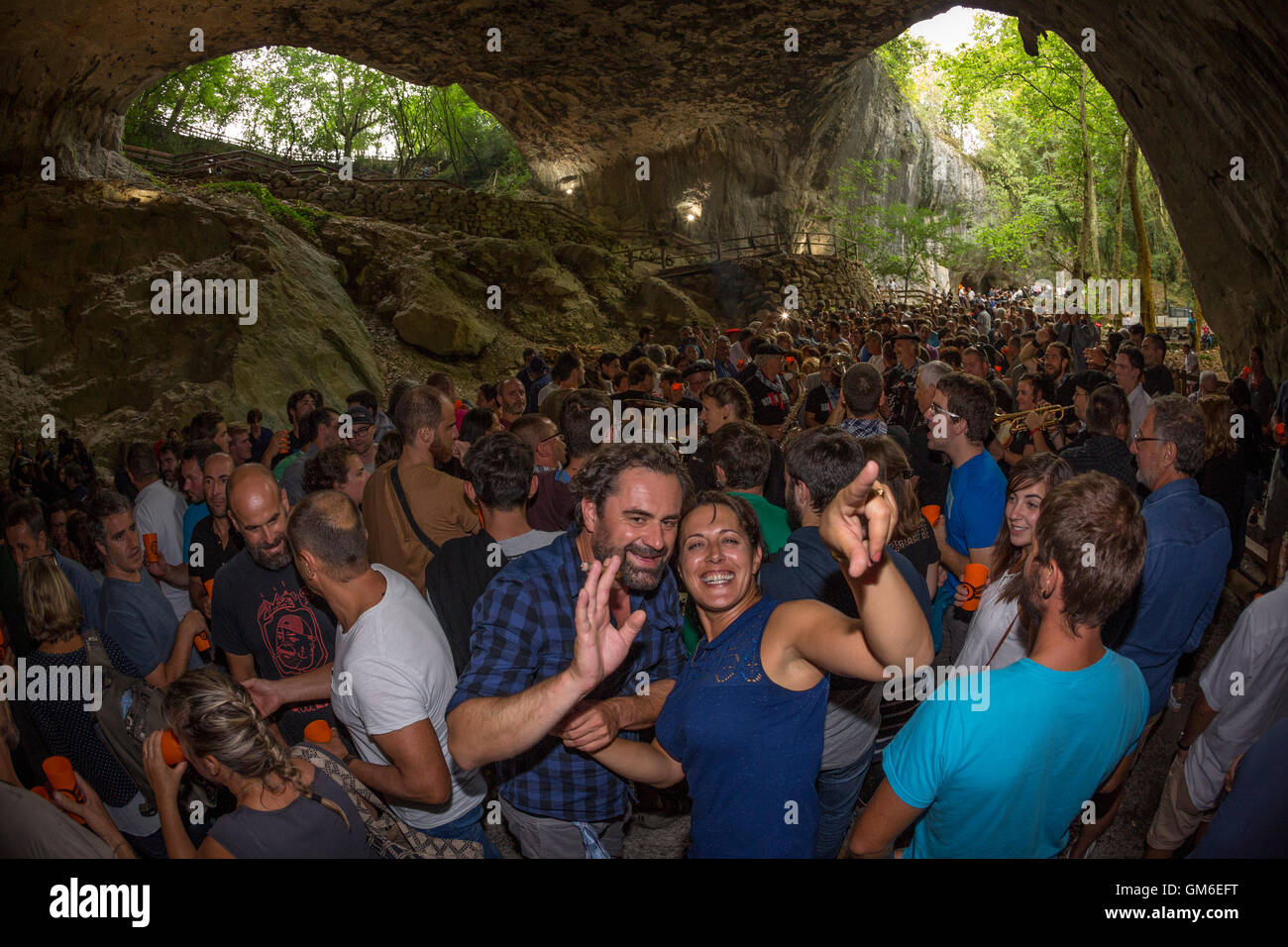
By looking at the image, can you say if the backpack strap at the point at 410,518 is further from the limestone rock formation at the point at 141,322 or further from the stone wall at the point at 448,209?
the stone wall at the point at 448,209

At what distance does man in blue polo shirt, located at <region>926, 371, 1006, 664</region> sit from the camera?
4.29m

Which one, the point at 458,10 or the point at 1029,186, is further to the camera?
the point at 1029,186

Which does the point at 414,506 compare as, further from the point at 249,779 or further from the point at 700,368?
the point at 700,368

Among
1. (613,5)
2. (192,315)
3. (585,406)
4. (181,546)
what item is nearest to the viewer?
(585,406)

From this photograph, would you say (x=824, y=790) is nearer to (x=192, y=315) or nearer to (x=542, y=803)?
(x=542, y=803)

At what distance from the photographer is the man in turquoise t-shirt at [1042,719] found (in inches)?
83.9

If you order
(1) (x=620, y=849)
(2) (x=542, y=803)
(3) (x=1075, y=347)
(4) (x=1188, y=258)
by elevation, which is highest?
(4) (x=1188, y=258)

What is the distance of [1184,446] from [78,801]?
4.56 meters

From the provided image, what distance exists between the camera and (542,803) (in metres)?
2.82

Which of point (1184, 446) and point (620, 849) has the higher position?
point (1184, 446)

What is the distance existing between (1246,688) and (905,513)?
137 centimetres

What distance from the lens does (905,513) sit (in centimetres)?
362

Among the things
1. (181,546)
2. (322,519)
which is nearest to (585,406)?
(322,519)
